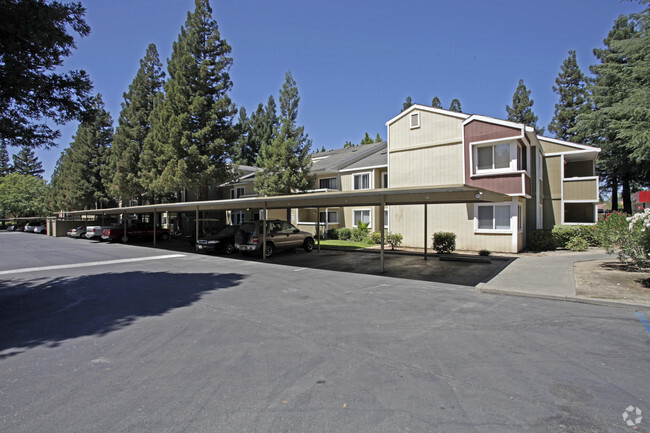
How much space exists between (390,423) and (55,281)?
1155 cm

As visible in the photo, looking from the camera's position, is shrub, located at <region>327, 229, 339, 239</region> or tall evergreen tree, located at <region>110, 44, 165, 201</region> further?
tall evergreen tree, located at <region>110, 44, 165, 201</region>

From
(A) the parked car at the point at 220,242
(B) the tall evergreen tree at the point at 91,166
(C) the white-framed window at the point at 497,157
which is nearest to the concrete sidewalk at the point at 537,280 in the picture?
(C) the white-framed window at the point at 497,157

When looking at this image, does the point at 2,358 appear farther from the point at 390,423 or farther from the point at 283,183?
the point at 283,183

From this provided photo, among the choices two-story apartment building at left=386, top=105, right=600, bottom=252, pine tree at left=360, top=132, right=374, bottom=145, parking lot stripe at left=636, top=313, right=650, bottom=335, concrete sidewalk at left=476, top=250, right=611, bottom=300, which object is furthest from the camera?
pine tree at left=360, top=132, right=374, bottom=145

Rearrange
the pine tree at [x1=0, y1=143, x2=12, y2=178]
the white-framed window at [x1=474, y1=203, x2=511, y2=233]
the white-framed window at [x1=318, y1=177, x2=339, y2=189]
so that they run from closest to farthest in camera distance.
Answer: the white-framed window at [x1=474, y1=203, x2=511, y2=233]
the white-framed window at [x1=318, y1=177, x2=339, y2=189]
the pine tree at [x1=0, y1=143, x2=12, y2=178]

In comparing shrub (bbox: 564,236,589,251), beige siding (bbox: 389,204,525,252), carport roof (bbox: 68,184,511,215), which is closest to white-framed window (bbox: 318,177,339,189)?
beige siding (bbox: 389,204,525,252)

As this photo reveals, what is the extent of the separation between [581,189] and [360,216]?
13206 millimetres

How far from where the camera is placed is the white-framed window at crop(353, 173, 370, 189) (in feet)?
81.5

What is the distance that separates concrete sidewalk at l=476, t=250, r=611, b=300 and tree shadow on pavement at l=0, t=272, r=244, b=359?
722cm

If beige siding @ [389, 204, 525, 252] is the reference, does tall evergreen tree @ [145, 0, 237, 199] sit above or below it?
above

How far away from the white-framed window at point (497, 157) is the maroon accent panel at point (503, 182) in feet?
1.09

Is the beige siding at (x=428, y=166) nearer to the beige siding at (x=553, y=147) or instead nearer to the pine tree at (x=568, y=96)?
the beige siding at (x=553, y=147)

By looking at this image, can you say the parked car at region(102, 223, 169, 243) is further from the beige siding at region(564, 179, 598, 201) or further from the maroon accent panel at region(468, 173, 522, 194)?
the beige siding at region(564, 179, 598, 201)

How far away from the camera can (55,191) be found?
4878 cm
